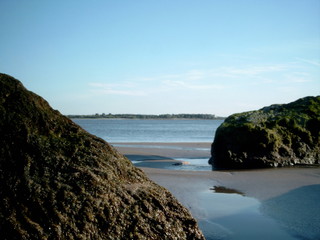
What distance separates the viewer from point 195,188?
331 inches

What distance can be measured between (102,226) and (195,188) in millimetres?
5223

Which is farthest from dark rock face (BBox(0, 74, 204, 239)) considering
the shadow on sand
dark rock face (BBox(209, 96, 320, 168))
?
dark rock face (BBox(209, 96, 320, 168))

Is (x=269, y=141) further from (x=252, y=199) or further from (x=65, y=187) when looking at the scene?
(x=65, y=187)

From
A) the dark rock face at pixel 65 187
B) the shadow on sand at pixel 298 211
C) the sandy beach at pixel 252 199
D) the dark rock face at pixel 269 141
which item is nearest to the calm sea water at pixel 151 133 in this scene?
the dark rock face at pixel 269 141

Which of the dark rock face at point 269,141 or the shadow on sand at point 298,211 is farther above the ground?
the dark rock face at point 269,141

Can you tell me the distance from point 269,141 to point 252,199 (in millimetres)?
5201

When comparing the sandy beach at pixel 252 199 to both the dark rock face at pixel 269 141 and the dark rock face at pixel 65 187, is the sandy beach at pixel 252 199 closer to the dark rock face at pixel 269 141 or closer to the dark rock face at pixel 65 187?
the dark rock face at pixel 269 141

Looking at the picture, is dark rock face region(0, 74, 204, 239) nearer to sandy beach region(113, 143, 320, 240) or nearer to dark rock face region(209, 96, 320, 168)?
sandy beach region(113, 143, 320, 240)

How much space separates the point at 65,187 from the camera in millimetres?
3473

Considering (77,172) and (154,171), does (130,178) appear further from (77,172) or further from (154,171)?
(154,171)

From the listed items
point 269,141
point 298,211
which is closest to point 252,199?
point 298,211

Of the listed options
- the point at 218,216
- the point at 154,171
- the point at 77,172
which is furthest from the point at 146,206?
the point at 154,171

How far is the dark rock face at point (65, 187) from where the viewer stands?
10.8ft

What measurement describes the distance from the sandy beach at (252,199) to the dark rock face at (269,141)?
0.87 metres
